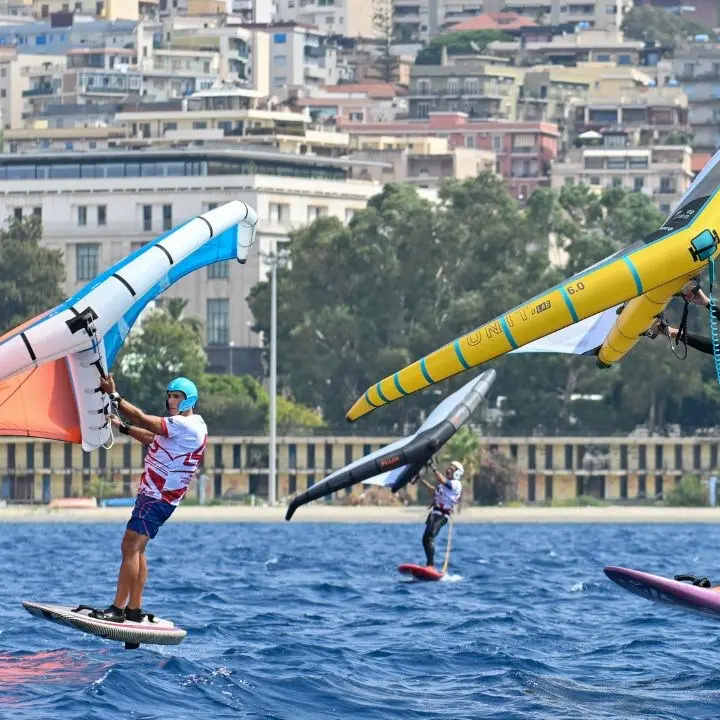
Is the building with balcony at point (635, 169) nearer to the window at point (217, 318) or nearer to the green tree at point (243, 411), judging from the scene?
the window at point (217, 318)

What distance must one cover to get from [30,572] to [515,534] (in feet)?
122

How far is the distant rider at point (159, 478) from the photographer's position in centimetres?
2448

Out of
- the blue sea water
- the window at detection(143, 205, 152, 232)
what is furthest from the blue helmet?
the window at detection(143, 205, 152, 232)

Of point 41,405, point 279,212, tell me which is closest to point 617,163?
point 279,212

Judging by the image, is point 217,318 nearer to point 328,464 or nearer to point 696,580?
point 328,464

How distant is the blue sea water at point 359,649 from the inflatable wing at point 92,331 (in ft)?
8.65

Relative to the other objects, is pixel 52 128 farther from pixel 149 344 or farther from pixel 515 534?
pixel 515 534

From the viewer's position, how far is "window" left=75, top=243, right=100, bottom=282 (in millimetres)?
148375

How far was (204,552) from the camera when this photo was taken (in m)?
61.0

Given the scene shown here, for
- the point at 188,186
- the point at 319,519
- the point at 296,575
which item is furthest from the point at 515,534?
the point at 188,186

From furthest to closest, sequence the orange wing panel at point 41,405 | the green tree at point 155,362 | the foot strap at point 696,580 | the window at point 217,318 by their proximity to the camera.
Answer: the window at point 217,318 → the green tree at point 155,362 → the foot strap at point 696,580 → the orange wing panel at point 41,405

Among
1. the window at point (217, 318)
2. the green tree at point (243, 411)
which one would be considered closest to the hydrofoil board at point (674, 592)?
the green tree at point (243, 411)

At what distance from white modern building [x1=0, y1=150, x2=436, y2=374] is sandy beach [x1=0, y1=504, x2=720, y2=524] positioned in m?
41.3

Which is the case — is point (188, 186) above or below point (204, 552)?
above
